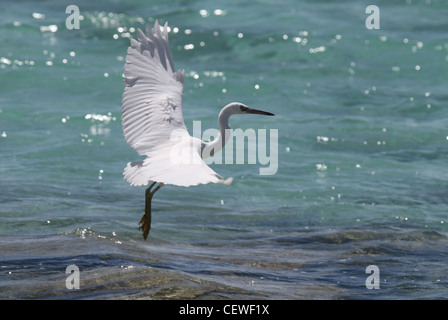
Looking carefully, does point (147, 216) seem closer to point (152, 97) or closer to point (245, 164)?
point (152, 97)

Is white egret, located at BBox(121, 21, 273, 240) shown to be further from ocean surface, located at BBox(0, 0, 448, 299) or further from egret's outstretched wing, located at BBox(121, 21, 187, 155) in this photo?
ocean surface, located at BBox(0, 0, 448, 299)

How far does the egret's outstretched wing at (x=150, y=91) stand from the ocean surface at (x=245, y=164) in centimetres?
110

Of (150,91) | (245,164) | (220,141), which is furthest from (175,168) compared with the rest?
(245,164)

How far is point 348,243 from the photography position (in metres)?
8.25

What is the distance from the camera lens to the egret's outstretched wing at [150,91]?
7332 millimetres

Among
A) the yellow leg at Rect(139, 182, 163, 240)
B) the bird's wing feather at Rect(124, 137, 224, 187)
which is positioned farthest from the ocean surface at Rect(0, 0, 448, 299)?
the bird's wing feather at Rect(124, 137, 224, 187)

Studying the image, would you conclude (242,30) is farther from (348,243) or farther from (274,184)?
(348,243)

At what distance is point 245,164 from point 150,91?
4.65m

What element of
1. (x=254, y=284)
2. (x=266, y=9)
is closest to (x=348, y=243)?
(x=254, y=284)

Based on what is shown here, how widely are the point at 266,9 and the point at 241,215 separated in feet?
39.2

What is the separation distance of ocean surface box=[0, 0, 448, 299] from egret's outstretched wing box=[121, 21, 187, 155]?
1096 millimetres

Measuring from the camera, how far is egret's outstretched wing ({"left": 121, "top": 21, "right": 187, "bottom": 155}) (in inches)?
289

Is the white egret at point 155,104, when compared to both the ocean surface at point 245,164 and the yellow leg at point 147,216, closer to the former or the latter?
the yellow leg at point 147,216
